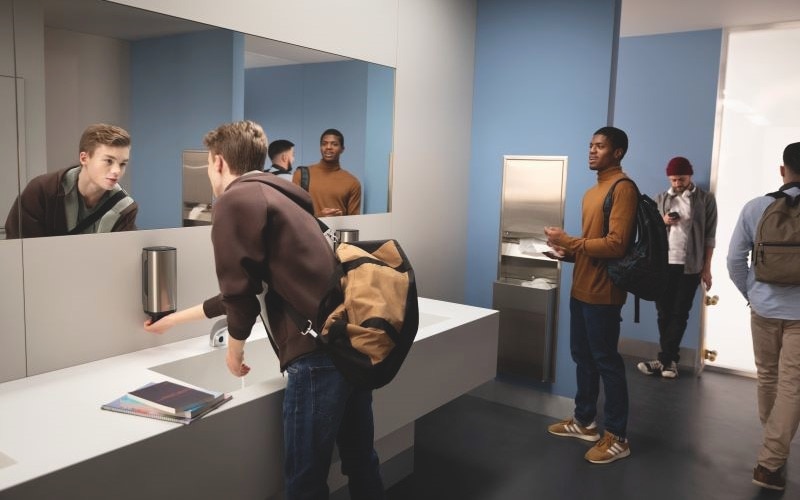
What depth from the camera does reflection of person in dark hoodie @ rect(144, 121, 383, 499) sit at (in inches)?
67.9

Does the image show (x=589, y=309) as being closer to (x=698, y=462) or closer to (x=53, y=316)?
(x=698, y=462)

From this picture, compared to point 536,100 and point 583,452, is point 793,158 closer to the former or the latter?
point 536,100

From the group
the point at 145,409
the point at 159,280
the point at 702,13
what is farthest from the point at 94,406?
the point at 702,13

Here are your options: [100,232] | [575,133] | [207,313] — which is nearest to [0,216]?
[100,232]

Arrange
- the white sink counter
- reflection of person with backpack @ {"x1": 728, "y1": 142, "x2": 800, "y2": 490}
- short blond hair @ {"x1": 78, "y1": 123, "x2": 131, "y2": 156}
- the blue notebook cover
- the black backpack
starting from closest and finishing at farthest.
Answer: the white sink counter, the blue notebook cover, short blond hair @ {"x1": 78, "y1": 123, "x2": 131, "y2": 156}, reflection of person with backpack @ {"x1": 728, "y1": 142, "x2": 800, "y2": 490}, the black backpack

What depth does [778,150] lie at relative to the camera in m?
4.69

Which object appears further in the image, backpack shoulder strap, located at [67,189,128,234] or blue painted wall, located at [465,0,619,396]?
blue painted wall, located at [465,0,619,396]

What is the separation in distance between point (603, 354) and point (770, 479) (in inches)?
36.2

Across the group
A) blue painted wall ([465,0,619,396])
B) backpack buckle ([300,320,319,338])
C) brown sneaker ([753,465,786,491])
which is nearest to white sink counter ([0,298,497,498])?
backpack buckle ([300,320,319,338])

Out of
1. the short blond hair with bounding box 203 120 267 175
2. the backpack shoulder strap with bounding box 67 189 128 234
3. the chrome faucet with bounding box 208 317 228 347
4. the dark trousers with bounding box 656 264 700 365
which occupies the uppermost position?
the short blond hair with bounding box 203 120 267 175

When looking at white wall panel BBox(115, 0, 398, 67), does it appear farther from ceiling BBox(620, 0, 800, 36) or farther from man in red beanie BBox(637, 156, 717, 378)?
man in red beanie BBox(637, 156, 717, 378)

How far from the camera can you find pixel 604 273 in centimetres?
330

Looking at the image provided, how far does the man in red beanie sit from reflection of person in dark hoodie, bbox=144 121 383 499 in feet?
11.6

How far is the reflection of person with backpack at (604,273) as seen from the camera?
3238 mm
